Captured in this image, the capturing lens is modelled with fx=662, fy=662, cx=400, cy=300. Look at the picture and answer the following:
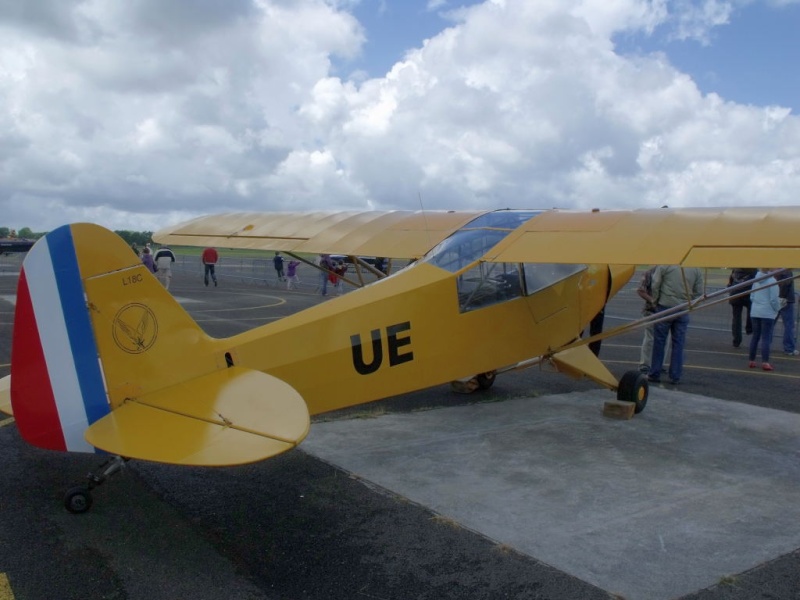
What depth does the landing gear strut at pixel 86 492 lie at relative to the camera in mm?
4101

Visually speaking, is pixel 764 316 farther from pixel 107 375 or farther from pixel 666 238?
pixel 107 375

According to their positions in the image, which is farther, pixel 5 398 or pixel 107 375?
pixel 5 398

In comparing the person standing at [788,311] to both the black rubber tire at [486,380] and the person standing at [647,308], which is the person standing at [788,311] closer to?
the person standing at [647,308]

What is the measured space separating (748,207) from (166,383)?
16.1 feet

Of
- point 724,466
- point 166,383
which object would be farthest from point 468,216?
point 166,383

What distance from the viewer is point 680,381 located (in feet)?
29.8

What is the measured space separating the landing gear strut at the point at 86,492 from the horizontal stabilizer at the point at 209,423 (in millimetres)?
404

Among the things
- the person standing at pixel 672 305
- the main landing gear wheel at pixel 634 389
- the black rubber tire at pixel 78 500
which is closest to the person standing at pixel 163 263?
the person standing at pixel 672 305

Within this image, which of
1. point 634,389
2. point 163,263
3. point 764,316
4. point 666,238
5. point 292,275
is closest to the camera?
point 666,238

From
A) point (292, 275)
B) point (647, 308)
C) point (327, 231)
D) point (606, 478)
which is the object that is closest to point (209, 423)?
point (606, 478)

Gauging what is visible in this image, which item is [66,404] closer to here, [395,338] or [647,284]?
[395,338]

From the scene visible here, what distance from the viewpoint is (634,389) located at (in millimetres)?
7059

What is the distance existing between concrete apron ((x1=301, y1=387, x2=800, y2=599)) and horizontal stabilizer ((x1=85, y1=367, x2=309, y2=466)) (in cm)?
147

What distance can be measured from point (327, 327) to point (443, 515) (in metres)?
1.66
